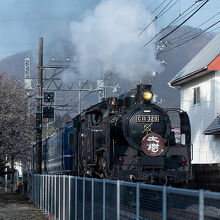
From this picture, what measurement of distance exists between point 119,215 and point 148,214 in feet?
3.90

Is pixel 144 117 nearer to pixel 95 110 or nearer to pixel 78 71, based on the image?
pixel 95 110

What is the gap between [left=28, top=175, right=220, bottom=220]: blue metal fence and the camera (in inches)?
188

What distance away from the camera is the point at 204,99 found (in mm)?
25188

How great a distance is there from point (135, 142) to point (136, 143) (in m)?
0.04

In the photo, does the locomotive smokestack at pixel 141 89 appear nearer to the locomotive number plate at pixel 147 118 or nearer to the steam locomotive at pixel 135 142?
the steam locomotive at pixel 135 142

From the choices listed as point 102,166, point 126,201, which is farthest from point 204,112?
point 126,201

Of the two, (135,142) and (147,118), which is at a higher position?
(147,118)

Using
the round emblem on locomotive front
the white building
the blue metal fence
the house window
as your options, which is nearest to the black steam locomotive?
the round emblem on locomotive front

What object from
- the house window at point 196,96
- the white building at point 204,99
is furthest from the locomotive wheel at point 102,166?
the house window at point 196,96

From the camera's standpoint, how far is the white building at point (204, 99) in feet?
77.2

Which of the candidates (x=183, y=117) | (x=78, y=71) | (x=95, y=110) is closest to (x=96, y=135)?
(x=95, y=110)

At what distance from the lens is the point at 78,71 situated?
29688mm

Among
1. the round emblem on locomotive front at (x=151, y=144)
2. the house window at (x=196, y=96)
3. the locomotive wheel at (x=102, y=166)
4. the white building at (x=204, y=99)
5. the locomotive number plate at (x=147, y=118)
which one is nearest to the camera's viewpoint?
the round emblem on locomotive front at (x=151, y=144)

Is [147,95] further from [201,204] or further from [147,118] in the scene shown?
[201,204]
